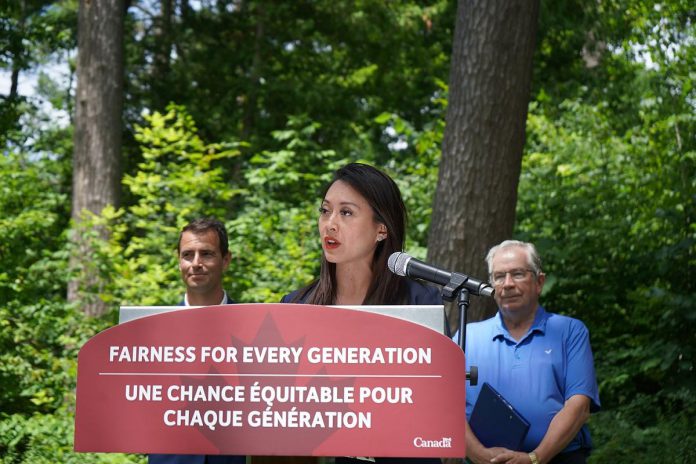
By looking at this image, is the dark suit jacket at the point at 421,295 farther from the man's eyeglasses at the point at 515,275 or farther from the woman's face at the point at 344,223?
the man's eyeglasses at the point at 515,275

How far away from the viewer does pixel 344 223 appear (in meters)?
3.13

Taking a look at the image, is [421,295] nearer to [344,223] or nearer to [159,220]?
[344,223]

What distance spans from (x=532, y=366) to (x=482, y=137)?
8.85 feet

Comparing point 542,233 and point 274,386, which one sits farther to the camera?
point 542,233

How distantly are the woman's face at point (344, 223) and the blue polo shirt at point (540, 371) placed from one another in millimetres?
1406

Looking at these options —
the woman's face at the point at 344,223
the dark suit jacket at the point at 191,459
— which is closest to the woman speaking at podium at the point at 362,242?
the woman's face at the point at 344,223

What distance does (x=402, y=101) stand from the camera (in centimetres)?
1988

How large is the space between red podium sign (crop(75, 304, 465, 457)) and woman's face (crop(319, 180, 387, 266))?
661 mm

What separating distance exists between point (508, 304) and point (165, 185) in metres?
6.23

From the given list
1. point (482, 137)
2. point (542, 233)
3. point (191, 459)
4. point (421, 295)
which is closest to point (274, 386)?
point (421, 295)

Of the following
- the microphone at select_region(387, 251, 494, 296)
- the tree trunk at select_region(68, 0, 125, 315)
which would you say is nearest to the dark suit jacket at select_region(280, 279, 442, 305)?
the microphone at select_region(387, 251, 494, 296)

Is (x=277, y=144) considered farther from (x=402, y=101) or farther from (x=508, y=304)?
(x=508, y=304)

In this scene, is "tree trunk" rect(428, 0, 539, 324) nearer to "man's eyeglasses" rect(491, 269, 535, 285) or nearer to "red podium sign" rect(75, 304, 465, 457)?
"man's eyeglasses" rect(491, 269, 535, 285)

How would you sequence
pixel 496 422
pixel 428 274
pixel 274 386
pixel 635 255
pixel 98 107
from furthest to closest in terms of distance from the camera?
pixel 98 107
pixel 635 255
pixel 496 422
pixel 428 274
pixel 274 386
